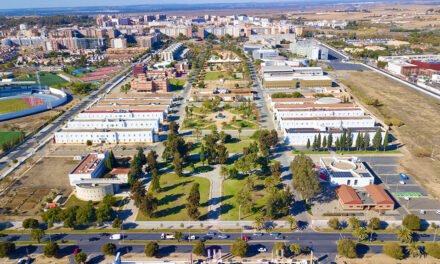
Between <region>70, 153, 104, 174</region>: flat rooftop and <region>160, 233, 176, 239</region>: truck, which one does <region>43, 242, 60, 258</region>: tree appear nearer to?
<region>160, 233, 176, 239</region>: truck

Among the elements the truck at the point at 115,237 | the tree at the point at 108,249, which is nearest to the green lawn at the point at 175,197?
the truck at the point at 115,237

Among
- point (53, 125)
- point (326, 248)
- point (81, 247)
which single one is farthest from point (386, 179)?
point (53, 125)

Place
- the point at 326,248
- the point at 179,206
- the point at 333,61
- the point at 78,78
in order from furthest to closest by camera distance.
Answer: the point at 333,61 < the point at 78,78 < the point at 179,206 < the point at 326,248

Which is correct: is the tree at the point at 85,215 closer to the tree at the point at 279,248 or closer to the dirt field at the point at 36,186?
the dirt field at the point at 36,186

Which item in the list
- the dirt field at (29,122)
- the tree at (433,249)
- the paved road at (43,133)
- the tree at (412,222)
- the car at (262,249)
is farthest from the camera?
the dirt field at (29,122)

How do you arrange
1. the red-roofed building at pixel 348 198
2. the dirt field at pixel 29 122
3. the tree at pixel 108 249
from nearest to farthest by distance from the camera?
the tree at pixel 108 249
the red-roofed building at pixel 348 198
the dirt field at pixel 29 122

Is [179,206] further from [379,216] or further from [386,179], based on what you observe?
[386,179]

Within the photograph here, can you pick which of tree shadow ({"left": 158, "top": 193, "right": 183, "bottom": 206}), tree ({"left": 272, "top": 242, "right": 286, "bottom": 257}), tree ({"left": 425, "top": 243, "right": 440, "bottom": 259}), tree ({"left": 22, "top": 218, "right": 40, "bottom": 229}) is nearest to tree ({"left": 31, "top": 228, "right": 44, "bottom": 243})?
tree ({"left": 22, "top": 218, "right": 40, "bottom": 229})

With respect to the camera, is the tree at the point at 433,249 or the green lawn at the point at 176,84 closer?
the tree at the point at 433,249
